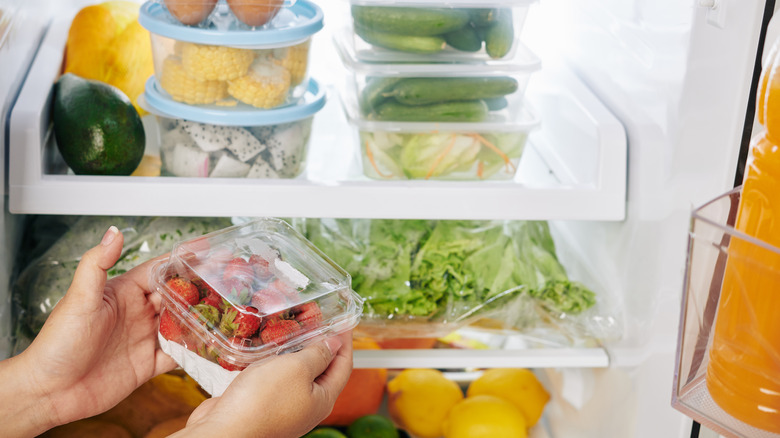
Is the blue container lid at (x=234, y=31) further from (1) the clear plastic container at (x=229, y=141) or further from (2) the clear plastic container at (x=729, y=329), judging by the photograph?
(2) the clear plastic container at (x=729, y=329)

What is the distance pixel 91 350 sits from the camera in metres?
0.85

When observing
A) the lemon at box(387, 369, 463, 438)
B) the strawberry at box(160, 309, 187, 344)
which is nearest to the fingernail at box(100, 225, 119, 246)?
the strawberry at box(160, 309, 187, 344)

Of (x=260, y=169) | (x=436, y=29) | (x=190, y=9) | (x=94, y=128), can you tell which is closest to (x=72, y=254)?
(x=94, y=128)

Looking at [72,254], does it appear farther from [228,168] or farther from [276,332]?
[276,332]

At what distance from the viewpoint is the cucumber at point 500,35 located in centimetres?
108

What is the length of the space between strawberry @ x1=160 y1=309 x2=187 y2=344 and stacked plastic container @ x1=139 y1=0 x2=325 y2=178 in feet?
0.97

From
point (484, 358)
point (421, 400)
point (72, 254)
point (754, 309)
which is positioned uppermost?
point (754, 309)

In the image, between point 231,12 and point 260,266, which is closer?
point 260,266

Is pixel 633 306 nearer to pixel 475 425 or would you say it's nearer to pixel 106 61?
pixel 475 425

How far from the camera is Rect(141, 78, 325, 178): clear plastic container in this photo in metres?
1.07

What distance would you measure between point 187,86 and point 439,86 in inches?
14.6

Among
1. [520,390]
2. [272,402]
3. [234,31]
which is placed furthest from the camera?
[520,390]

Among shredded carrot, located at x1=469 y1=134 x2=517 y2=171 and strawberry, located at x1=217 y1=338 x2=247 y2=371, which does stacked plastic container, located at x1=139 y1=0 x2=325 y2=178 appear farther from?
strawberry, located at x1=217 y1=338 x2=247 y2=371

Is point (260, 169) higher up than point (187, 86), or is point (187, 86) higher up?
point (187, 86)
